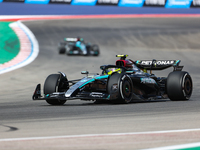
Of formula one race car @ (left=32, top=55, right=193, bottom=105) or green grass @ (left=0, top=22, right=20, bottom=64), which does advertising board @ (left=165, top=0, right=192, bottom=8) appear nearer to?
green grass @ (left=0, top=22, right=20, bottom=64)

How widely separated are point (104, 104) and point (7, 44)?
1713cm

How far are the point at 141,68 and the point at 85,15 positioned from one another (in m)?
27.1

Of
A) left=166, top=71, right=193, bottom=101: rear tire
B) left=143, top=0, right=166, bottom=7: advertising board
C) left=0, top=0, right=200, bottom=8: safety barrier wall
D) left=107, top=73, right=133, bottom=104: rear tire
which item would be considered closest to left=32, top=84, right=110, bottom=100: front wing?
left=107, top=73, right=133, bottom=104: rear tire

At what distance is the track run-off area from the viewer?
16.8 feet

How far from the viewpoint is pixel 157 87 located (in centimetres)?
1098

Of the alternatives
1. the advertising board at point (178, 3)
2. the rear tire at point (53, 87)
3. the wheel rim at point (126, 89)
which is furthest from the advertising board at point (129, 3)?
the wheel rim at point (126, 89)

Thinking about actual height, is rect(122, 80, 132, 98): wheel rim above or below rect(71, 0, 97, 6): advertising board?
below

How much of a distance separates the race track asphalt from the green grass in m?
1.53

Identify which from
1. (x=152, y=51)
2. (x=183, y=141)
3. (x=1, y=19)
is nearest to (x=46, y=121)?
(x=183, y=141)

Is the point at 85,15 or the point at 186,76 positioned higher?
the point at 85,15

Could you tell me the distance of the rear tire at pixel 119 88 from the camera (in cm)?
940

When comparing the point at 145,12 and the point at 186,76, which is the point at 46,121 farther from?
the point at 145,12

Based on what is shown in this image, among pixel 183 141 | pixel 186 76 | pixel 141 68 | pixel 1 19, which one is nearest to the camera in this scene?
pixel 183 141

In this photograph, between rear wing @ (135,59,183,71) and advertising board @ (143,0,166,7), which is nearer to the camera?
rear wing @ (135,59,183,71)
